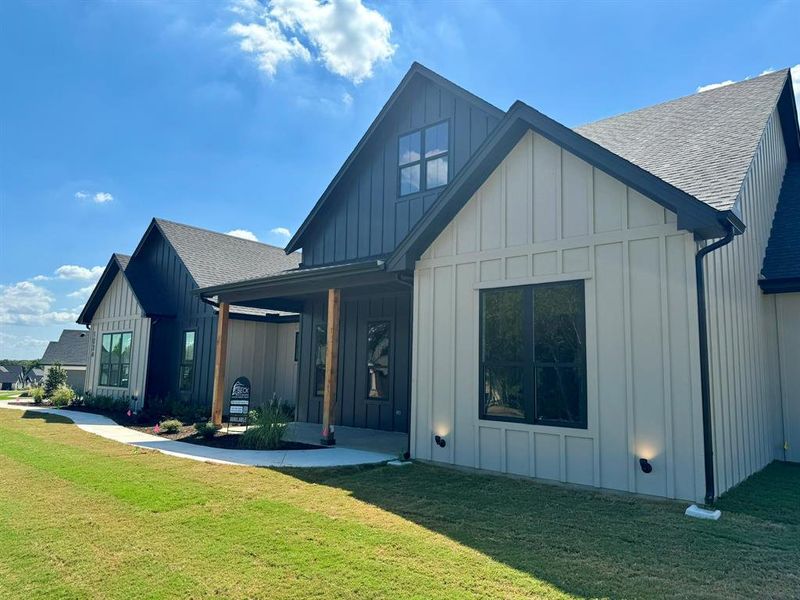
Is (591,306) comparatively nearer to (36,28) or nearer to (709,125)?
(709,125)

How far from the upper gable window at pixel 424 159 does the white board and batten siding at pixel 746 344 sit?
555cm

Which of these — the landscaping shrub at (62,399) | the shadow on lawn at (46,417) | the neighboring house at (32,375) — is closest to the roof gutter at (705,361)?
the shadow on lawn at (46,417)

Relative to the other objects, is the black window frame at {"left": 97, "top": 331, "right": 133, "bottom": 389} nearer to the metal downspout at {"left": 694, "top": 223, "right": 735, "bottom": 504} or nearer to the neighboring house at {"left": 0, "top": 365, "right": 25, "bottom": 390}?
the metal downspout at {"left": 694, "top": 223, "right": 735, "bottom": 504}

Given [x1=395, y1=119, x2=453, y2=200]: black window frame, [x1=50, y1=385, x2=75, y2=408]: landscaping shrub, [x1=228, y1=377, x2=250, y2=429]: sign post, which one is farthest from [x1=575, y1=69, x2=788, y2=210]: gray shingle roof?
[x1=50, y1=385, x2=75, y2=408]: landscaping shrub

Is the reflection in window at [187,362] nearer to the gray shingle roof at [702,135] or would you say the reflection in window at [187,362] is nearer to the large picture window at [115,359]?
the large picture window at [115,359]

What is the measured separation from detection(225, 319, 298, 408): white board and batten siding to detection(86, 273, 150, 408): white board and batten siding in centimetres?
314

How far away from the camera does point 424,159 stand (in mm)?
11031

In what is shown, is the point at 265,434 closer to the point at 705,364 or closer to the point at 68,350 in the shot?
the point at 705,364

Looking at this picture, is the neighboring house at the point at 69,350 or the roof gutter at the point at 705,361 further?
the neighboring house at the point at 69,350

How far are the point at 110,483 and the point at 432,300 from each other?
5.06 m

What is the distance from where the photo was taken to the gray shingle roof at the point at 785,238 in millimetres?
8234

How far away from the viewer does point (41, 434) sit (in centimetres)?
1059

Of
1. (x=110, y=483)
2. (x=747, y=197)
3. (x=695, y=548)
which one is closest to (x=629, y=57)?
(x=747, y=197)

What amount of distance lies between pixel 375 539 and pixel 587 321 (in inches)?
143
